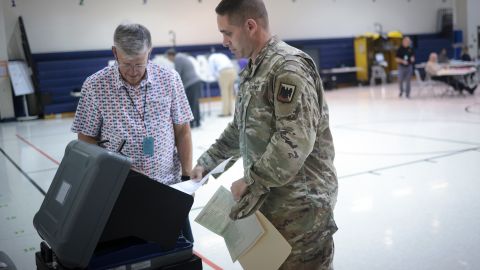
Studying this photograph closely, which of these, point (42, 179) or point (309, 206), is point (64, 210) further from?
point (42, 179)

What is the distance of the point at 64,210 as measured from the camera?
1.50 meters

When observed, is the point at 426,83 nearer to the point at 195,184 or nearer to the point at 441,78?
the point at 441,78

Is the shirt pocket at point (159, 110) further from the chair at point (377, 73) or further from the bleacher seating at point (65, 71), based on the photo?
the chair at point (377, 73)

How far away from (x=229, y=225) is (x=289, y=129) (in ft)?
1.72

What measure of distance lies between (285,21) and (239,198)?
1601cm

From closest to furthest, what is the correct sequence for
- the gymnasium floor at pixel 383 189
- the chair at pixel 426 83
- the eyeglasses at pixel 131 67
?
the eyeglasses at pixel 131 67, the gymnasium floor at pixel 383 189, the chair at pixel 426 83

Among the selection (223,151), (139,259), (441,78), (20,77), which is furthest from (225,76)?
(139,259)

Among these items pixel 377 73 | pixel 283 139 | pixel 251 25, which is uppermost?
pixel 251 25

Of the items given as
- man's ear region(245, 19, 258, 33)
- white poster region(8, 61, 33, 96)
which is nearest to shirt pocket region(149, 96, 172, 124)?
man's ear region(245, 19, 258, 33)

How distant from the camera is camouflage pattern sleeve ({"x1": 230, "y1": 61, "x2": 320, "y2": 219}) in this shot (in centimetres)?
142

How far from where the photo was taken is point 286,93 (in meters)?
1.44

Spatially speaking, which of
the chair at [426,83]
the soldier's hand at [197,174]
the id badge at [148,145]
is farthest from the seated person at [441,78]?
the soldier's hand at [197,174]

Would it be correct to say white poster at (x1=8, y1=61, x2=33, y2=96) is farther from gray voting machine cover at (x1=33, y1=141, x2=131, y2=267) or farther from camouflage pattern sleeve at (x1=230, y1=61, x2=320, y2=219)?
camouflage pattern sleeve at (x1=230, y1=61, x2=320, y2=219)

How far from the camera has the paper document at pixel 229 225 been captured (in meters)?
1.68
